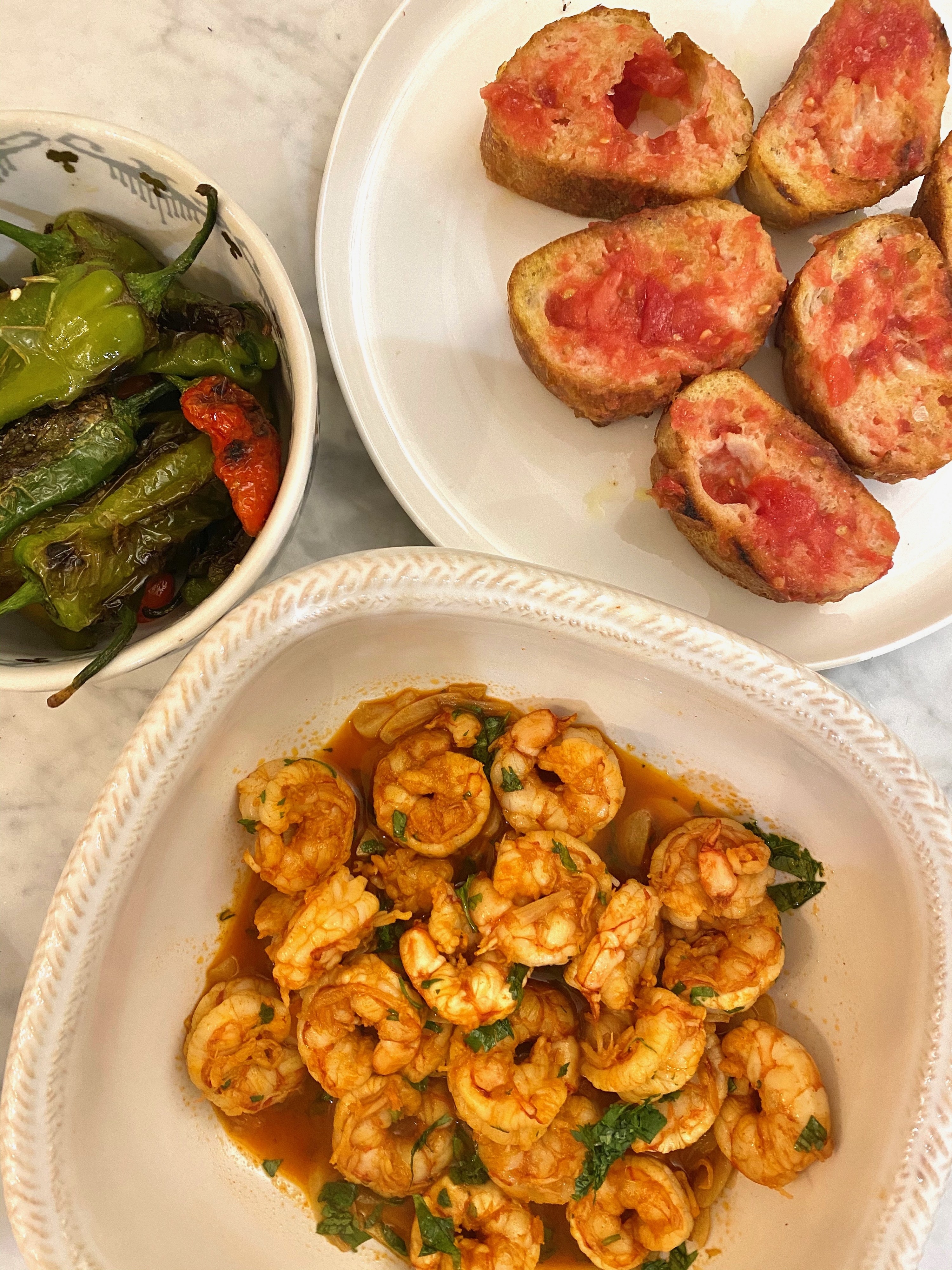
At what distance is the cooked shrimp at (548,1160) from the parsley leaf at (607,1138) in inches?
0.4

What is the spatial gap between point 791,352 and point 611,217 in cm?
48

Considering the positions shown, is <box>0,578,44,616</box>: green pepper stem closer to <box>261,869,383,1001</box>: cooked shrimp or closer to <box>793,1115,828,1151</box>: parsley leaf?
<box>261,869,383,1001</box>: cooked shrimp

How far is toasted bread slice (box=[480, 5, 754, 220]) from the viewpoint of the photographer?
1777 millimetres

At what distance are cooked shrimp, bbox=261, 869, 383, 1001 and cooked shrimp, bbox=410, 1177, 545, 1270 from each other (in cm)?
45

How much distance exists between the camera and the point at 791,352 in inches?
73.1

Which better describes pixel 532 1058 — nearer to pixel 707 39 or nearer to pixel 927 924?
pixel 927 924

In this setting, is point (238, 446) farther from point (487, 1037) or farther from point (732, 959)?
point (732, 959)

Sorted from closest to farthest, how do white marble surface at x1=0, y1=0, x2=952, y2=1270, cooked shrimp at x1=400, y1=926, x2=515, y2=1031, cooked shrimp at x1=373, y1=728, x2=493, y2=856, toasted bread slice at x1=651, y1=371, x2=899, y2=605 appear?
cooked shrimp at x1=400, y1=926, x2=515, y2=1031 → cooked shrimp at x1=373, y1=728, x2=493, y2=856 → toasted bread slice at x1=651, y1=371, x2=899, y2=605 → white marble surface at x1=0, y1=0, x2=952, y2=1270

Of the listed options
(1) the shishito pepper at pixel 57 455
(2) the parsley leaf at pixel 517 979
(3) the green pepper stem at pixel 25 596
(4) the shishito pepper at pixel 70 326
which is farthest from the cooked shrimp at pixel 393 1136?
(4) the shishito pepper at pixel 70 326

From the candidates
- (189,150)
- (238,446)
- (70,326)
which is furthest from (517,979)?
(189,150)

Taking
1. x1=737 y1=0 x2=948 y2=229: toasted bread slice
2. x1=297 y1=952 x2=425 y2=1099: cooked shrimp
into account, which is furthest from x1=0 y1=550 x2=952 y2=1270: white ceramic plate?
x1=737 y1=0 x2=948 y2=229: toasted bread slice

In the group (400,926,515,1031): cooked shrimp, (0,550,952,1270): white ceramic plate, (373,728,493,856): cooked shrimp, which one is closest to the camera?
(0,550,952,1270): white ceramic plate

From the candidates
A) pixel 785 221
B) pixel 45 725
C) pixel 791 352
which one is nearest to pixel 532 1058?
pixel 45 725

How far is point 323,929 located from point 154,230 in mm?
1213
